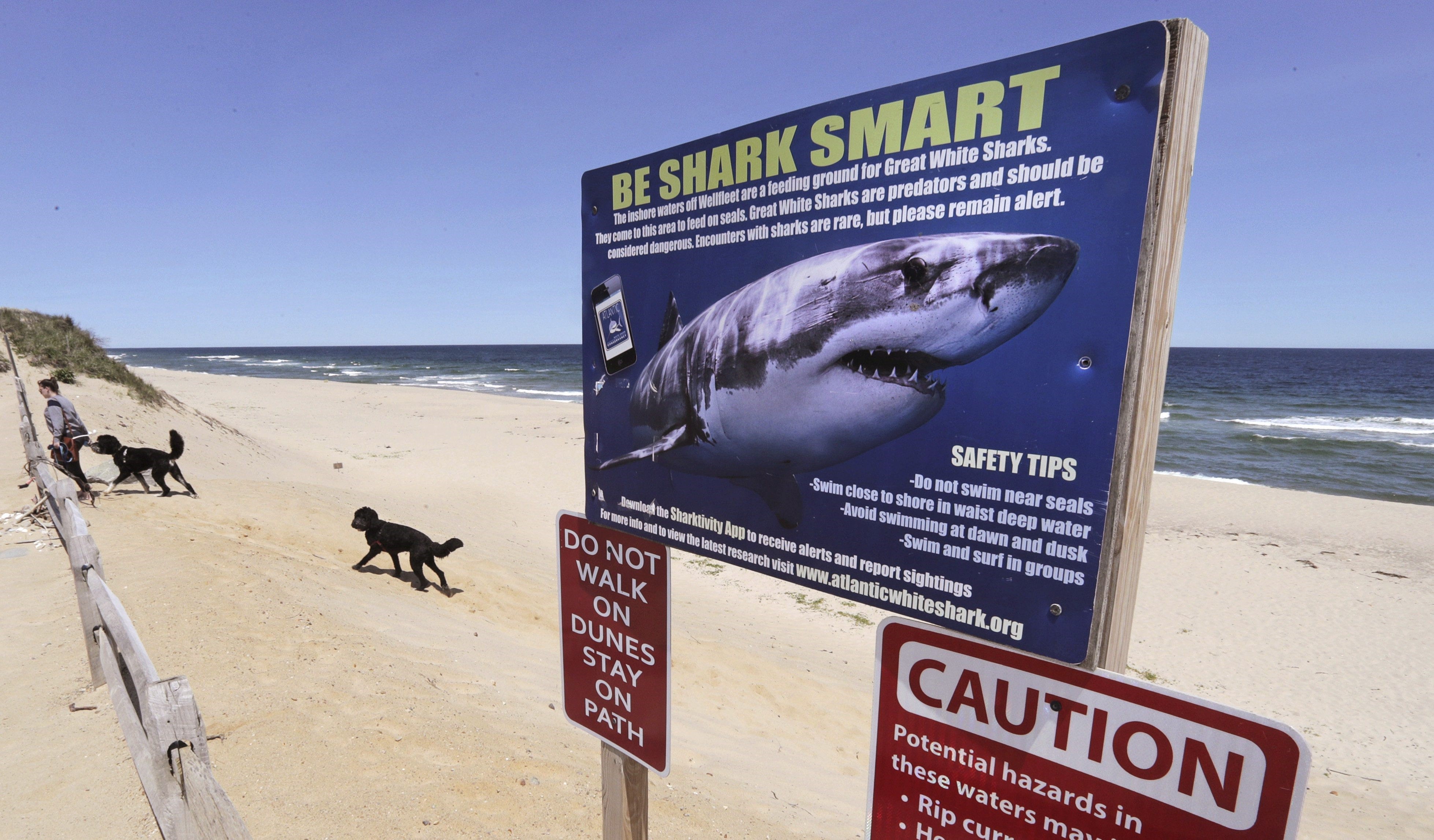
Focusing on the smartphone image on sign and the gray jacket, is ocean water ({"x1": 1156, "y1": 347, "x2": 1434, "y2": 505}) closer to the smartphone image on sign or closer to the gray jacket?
the smartphone image on sign

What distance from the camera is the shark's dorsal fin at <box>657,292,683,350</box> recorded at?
209cm

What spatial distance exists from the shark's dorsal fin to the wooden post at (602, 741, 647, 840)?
1502 millimetres

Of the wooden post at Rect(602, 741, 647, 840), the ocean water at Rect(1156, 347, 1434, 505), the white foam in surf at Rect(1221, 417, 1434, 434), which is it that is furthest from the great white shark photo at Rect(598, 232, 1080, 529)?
the white foam in surf at Rect(1221, 417, 1434, 434)

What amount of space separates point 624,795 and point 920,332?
6.58 feet

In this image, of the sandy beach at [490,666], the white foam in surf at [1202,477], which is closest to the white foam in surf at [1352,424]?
the white foam in surf at [1202,477]

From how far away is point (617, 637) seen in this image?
240 cm

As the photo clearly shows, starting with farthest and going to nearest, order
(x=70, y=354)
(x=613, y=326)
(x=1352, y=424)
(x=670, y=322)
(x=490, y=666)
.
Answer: (x=1352, y=424) < (x=70, y=354) < (x=490, y=666) < (x=613, y=326) < (x=670, y=322)

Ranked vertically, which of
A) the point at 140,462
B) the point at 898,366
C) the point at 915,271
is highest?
the point at 915,271

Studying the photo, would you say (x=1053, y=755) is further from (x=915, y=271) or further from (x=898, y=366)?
(x=915, y=271)

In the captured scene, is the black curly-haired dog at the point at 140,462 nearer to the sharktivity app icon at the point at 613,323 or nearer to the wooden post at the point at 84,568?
the wooden post at the point at 84,568

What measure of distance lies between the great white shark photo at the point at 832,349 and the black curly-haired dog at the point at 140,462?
10.3 meters

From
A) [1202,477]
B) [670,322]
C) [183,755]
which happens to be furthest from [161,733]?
A: [1202,477]

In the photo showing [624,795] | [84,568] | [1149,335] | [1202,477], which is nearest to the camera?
[1149,335]

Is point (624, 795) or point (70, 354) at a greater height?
point (70, 354)
